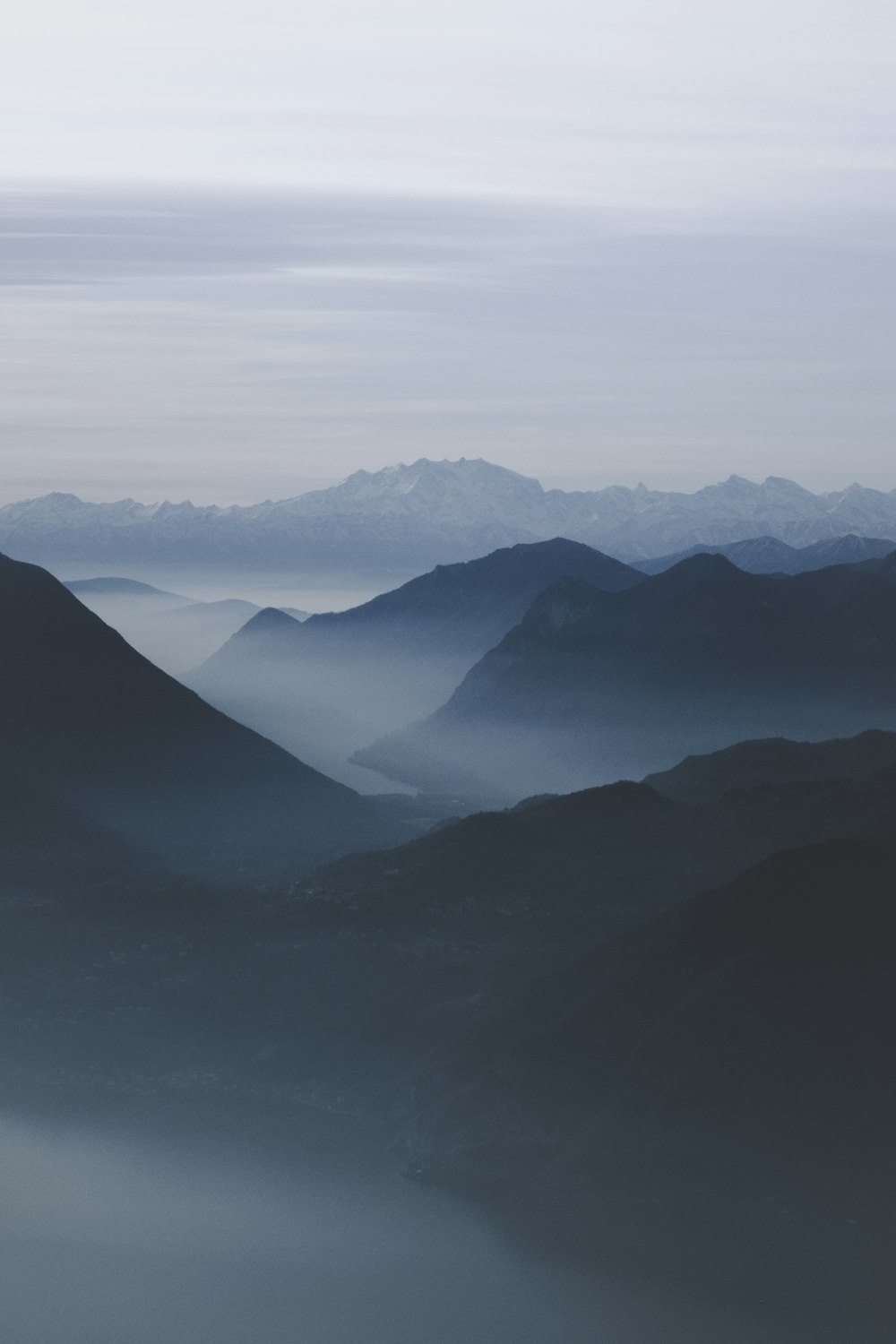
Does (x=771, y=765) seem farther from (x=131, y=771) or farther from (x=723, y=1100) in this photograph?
(x=723, y=1100)

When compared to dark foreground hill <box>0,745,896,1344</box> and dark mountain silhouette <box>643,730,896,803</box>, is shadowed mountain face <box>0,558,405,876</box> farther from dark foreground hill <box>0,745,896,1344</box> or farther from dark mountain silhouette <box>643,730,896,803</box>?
dark mountain silhouette <box>643,730,896,803</box>

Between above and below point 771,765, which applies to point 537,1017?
below

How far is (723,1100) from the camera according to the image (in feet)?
293

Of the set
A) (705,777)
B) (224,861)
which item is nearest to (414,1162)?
(224,861)

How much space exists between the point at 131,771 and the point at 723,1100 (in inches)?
4368

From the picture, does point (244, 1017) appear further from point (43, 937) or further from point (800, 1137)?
point (800, 1137)

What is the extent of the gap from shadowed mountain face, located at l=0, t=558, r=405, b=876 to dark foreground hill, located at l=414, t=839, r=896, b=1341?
75.6 meters

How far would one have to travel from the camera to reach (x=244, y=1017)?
120125 millimetres

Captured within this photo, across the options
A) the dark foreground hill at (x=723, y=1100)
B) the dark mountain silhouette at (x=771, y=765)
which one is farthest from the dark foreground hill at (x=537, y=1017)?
the dark mountain silhouette at (x=771, y=765)

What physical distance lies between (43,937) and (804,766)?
274 feet

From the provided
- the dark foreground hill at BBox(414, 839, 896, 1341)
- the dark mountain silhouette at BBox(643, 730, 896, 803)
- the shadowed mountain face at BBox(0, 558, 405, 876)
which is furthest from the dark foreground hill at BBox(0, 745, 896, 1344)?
the dark mountain silhouette at BBox(643, 730, 896, 803)

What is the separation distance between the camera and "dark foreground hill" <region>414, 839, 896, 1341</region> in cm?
8450

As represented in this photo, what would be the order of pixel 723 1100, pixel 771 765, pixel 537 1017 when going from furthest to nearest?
pixel 771 765
pixel 537 1017
pixel 723 1100

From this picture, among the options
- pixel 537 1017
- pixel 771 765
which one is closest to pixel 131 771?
pixel 771 765
